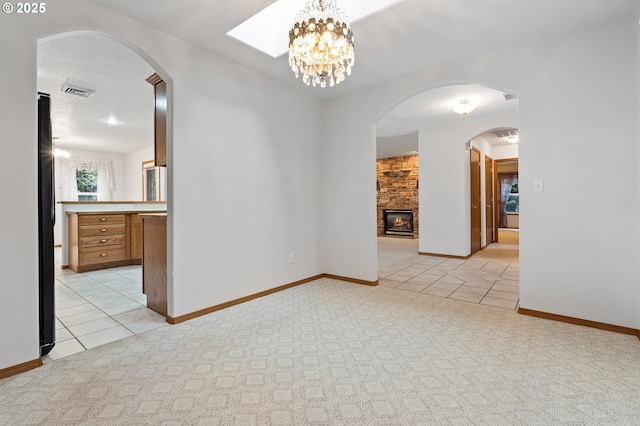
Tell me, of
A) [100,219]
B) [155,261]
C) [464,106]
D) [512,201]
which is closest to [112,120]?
[100,219]

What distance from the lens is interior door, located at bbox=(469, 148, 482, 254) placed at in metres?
6.17

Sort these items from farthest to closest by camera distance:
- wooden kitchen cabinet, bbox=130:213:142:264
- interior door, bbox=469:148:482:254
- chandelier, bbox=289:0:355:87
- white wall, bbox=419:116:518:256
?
interior door, bbox=469:148:482:254
white wall, bbox=419:116:518:256
wooden kitchen cabinet, bbox=130:213:142:264
chandelier, bbox=289:0:355:87

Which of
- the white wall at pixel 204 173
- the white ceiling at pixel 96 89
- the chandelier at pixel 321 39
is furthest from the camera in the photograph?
the white ceiling at pixel 96 89

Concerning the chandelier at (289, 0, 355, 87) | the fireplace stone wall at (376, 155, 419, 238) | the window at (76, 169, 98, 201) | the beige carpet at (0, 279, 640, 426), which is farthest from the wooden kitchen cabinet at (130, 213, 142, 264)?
the fireplace stone wall at (376, 155, 419, 238)

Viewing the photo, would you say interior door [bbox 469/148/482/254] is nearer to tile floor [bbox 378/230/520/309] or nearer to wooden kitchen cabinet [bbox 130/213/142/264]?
tile floor [bbox 378/230/520/309]

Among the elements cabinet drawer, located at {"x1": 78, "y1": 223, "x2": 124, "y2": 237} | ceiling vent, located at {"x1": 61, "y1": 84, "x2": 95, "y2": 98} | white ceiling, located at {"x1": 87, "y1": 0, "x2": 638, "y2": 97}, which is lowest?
cabinet drawer, located at {"x1": 78, "y1": 223, "x2": 124, "y2": 237}

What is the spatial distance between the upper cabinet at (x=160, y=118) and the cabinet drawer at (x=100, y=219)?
2793 millimetres

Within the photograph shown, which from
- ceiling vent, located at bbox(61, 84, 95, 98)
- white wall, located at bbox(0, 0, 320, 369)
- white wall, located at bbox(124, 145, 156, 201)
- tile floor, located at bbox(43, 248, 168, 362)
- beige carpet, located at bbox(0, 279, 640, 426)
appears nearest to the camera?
beige carpet, located at bbox(0, 279, 640, 426)

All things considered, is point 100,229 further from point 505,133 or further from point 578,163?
point 505,133

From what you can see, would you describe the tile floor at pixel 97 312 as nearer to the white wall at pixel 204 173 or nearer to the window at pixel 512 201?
the white wall at pixel 204 173

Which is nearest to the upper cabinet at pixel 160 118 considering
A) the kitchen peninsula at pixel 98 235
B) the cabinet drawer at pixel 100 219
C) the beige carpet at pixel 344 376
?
the beige carpet at pixel 344 376

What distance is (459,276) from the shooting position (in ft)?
14.5

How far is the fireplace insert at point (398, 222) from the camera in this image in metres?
9.38

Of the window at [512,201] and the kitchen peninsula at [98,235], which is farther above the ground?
the window at [512,201]
